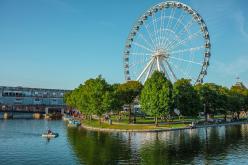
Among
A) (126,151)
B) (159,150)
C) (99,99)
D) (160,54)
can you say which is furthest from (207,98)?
(126,151)

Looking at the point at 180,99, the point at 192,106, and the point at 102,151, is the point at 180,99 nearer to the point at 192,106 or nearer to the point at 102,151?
the point at 192,106

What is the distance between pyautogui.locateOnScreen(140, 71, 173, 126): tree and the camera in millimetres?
122688

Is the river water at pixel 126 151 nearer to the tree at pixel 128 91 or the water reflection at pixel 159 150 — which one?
the water reflection at pixel 159 150

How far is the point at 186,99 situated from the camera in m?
140

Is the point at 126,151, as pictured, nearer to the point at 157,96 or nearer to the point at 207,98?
the point at 157,96

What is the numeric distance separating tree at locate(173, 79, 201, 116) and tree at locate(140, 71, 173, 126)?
26.5 feet

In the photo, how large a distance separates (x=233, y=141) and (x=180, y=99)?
2067 inches

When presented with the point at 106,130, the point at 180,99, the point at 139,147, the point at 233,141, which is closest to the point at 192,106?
the point at 180,99

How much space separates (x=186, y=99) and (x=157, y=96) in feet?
66.4

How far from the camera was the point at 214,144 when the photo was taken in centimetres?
8181

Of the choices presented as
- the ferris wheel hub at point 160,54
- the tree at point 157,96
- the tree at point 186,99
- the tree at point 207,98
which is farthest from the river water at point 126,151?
the tree at point 207,98

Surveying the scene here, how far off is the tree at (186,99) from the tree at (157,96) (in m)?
8.09

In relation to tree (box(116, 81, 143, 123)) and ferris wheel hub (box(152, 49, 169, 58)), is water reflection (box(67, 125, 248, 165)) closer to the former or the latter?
ferris wheel hub (box(152, 49, 169, 58))

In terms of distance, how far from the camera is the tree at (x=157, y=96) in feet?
403
